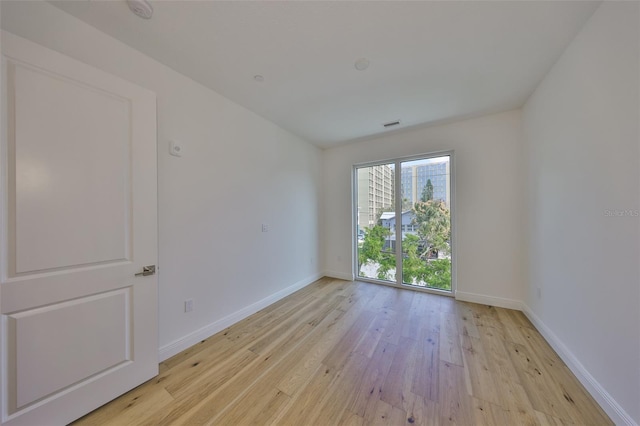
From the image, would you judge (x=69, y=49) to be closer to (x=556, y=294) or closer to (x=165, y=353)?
(x=165, y=353)

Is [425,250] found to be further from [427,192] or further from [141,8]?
[141,8]

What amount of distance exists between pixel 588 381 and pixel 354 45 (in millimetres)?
3011

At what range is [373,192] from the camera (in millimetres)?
3959

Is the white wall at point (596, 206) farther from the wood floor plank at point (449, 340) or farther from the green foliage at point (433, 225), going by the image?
the green foliage at point (433, 225)

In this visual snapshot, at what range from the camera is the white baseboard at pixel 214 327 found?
1.91 meters

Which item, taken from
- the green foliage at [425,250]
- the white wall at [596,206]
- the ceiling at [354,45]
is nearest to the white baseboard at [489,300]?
the green foliage at [425,250]

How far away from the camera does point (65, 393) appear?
128 centimetres

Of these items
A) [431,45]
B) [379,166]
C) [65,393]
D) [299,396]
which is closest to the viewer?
[65,393]

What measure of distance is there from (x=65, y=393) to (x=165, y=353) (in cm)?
64

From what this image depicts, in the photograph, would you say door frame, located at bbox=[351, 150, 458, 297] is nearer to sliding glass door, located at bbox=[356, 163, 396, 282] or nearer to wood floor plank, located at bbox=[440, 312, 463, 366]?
sliding glass door, located at bbox=[356, 163, 396, 282]

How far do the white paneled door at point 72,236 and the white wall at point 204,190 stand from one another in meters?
0.25

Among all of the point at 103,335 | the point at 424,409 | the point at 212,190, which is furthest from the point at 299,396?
the point at 212,190

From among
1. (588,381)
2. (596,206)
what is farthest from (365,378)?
(596,206)

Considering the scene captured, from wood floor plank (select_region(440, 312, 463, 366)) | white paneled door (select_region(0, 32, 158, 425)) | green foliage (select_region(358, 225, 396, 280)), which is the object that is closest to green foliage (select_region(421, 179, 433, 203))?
green foliage (select_region(358, 225, 396, 280))
